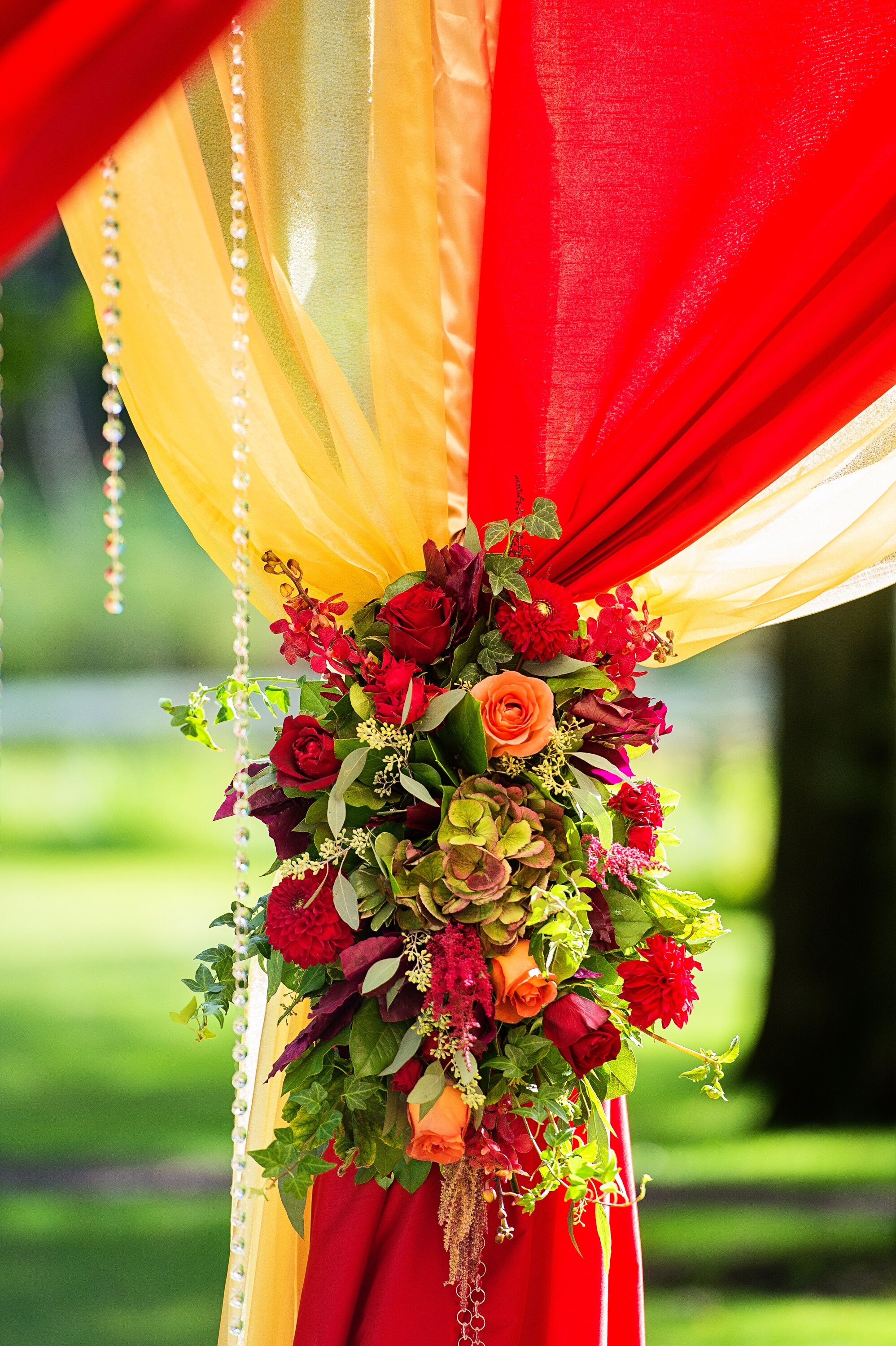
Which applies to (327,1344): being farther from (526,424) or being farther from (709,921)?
(526,424)

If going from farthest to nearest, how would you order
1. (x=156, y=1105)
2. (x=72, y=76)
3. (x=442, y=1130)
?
(x=156, y=1105)
(x=442, y=1130)
(x=72, y=76)

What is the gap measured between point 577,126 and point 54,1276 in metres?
2.72

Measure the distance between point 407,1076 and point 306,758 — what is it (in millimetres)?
326

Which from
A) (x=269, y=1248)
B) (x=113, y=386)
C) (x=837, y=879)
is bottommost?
(x=269, y=1248)

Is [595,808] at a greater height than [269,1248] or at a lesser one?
greater

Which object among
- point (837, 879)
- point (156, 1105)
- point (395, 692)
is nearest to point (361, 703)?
point (395, 692)

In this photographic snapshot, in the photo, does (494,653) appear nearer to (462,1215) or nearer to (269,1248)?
(462,1215)

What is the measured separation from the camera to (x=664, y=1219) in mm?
2982

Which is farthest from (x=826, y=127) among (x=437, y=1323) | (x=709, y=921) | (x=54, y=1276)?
(x=54, y=1276)

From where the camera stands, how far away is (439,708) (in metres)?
1.16

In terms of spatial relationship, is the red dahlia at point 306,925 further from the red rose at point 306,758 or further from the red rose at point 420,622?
the red rose at point 420,622

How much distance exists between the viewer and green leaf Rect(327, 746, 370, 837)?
1141 millimetres

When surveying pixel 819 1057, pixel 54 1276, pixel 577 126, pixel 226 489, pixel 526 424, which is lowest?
pixel 54 1276

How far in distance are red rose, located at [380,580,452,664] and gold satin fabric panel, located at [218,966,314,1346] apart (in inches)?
17.9
